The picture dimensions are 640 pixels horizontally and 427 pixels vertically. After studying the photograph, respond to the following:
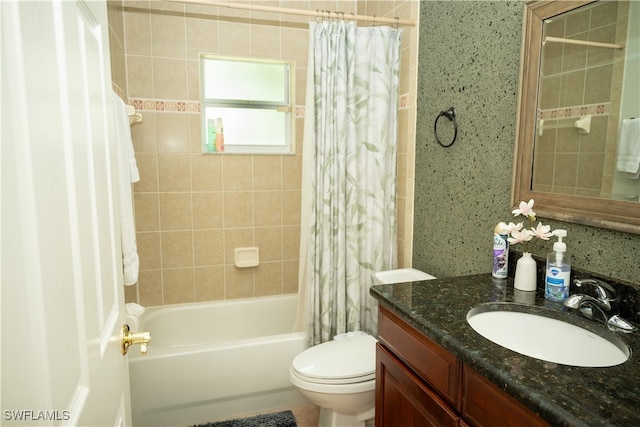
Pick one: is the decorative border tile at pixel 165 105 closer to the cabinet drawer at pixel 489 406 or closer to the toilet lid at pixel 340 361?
the toilet lid at pixel 340 361

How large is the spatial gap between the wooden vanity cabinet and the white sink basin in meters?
0.18

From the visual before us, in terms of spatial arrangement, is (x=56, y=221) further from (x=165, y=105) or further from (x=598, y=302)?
(x=165, y=105)

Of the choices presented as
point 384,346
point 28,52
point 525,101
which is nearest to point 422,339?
point 384,346

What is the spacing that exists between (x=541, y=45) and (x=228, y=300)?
2.37 m

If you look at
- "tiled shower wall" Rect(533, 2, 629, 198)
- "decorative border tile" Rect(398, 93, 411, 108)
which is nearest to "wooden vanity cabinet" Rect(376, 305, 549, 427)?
"tiled shower wall" Rect(533, 2, 629, 198)

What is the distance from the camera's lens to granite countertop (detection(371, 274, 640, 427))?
0.72m

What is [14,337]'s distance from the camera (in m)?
0.40

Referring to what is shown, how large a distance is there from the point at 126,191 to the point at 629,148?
1.87 meters

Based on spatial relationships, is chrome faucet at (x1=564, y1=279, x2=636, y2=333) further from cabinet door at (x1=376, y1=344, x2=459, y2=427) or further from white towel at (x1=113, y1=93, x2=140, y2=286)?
white towel at (x1=113, y1=93, x2=140, y2=286)

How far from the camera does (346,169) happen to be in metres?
2.16

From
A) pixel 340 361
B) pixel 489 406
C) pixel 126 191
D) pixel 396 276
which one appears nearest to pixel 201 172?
pixel 126 191

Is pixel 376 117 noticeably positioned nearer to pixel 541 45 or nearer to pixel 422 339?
pixel 541 45

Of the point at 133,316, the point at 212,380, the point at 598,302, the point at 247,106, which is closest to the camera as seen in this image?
the point at 598,302

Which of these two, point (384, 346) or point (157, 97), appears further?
point (157, 97)
